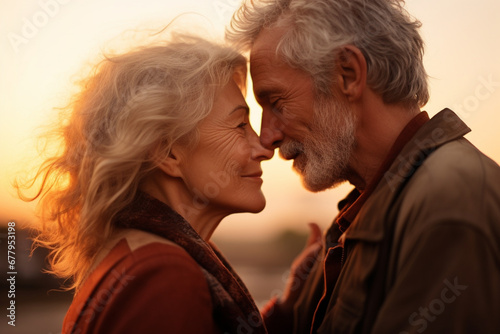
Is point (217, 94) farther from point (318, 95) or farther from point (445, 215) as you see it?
point (445, 215)

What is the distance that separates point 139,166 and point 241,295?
0.81m

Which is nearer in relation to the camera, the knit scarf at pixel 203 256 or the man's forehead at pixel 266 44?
the knit scarf at pixel 203 256

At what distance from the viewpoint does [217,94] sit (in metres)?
2.80

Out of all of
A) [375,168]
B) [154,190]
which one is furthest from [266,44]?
[154,190]

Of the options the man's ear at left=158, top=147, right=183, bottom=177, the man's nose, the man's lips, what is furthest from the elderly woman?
the man's lips

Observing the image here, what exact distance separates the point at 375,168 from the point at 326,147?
1.02ft

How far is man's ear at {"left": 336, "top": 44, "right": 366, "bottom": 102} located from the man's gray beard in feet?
0.31

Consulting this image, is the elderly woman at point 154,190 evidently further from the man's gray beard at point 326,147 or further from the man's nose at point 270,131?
the man's gray beard at point 326,147

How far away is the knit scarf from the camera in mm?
2318

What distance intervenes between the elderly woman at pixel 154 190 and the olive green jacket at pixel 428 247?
0.56 meters

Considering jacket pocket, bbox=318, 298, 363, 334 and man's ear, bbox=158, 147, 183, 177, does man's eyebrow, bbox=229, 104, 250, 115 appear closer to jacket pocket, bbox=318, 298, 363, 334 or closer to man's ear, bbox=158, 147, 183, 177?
man's ear, bbox=158, 147, 183, 177

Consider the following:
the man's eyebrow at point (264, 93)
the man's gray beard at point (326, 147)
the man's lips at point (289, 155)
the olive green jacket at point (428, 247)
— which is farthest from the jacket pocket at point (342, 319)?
the man's eyebrow at point (264, 93)

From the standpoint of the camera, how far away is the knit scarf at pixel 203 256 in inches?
91.3

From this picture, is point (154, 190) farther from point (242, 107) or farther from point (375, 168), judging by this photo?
point (375, 168)
